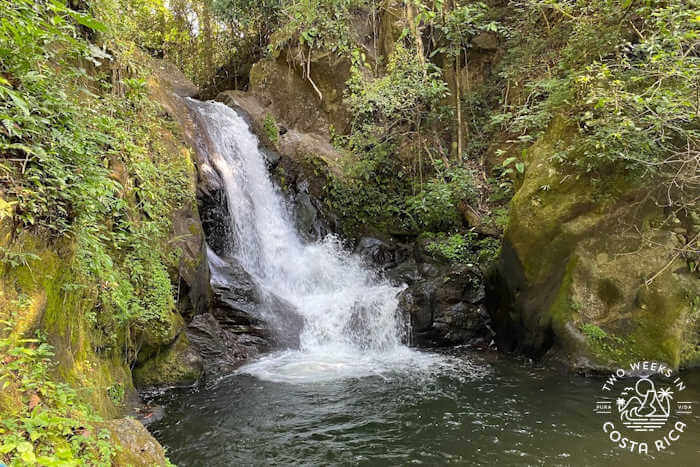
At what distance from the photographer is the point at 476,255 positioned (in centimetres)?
1020

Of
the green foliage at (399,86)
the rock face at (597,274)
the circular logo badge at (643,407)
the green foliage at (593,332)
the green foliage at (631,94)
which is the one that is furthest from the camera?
the green foliage at (399,86)

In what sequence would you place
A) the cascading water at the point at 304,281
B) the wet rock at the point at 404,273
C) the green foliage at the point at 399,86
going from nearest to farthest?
the cascading water at the point at 304,281 < the wet rock at the point at 404,273 < the green foliage at the point at 399,86

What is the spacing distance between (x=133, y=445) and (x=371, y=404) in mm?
3237

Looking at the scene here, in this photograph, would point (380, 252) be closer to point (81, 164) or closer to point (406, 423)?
point (406, 423)

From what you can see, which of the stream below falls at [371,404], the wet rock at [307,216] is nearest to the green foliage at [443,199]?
the stream below falls at [371,404]

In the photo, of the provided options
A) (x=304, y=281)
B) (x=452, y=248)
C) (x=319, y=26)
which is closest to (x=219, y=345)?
(x=304, y=281)

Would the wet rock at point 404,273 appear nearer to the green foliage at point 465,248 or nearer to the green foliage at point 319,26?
the green foliage at point 465,248

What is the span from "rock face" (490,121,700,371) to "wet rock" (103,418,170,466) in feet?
19.1

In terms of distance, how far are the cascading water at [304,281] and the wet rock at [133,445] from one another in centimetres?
355

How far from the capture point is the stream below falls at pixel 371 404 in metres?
4.16

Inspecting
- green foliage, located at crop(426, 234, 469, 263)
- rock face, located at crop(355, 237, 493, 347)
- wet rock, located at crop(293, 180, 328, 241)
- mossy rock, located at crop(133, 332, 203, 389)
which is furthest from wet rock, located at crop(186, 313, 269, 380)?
green foliage, located at crop(426, 234, 469, 263)

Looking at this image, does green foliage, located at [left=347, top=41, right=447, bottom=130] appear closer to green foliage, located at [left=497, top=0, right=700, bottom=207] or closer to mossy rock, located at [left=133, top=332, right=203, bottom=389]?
green foliage, located at [left=497, top=0, right=700, bottom=207]

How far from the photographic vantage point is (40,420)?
215cm

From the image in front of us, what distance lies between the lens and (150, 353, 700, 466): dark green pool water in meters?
4.09
